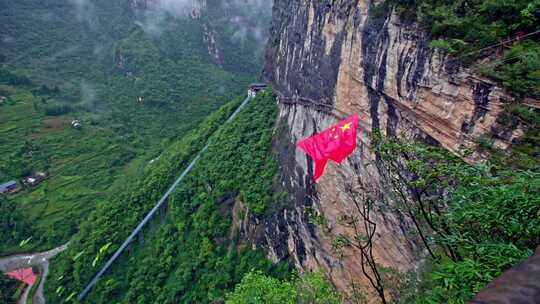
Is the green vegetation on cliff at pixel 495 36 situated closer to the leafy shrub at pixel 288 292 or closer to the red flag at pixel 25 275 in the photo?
the leafy shrub at pixel 288 292

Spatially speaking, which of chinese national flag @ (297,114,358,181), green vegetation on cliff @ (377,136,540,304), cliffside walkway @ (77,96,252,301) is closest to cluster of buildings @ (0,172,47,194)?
cliffside walkway @ (77,96,252,301)

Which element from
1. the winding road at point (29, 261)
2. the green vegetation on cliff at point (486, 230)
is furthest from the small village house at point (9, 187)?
the green vegetation on cliff at point (486, 230)

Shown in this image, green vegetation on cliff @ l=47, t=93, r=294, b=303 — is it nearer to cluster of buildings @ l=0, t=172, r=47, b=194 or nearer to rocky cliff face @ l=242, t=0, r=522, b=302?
rocky cliff face @ l=242, t=0, r=522, b=302

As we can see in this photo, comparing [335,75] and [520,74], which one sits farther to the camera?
[335,75]

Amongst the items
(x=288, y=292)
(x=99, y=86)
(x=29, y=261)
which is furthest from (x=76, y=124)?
(x=288, y=292)

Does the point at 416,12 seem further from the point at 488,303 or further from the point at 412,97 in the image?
the point at 488,303

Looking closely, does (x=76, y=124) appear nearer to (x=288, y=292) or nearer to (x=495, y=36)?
(x=288, y=292)

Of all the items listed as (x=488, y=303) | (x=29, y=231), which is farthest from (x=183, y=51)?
(x=488, y=303)
